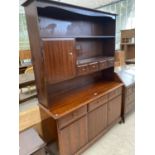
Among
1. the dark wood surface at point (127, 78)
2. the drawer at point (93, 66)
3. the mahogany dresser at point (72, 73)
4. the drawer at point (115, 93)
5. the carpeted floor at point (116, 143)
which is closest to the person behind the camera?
the mahogany dresser at point (72, 73)

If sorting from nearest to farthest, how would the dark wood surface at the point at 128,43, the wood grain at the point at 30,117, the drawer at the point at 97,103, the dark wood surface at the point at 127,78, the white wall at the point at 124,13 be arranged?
the wood grain at the point at 30,117, the drawer at the point at 97,103, the dark wood surface at the point at 127,78, the dark wood surface at the point at 128,43, the white wall at the point at 124,13

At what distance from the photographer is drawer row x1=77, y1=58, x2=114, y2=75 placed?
2013mm

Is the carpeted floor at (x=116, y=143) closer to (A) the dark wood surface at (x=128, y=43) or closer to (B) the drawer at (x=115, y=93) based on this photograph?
(B) the drawer at (x=115, y=93)

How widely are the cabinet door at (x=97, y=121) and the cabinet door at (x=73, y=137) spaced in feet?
0.35

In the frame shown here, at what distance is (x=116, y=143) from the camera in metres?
2.21

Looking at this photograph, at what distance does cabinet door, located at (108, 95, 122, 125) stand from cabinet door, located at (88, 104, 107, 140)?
148 millimetres

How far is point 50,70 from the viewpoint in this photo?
66.4 inches

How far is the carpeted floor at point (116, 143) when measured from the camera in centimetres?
205

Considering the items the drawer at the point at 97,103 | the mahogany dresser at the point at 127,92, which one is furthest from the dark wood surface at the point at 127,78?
the drawer at the point at 97,103

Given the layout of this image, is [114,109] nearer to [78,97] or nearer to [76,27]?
[78,97]

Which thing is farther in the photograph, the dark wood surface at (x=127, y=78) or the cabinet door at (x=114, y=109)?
the dark wood surface at (x=127, y=78)

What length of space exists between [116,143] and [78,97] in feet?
3.10

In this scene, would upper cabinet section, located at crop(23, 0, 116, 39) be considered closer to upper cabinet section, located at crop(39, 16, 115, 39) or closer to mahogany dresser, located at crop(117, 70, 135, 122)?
upper cabinet section, located at crop(39, 16, 115, 39)

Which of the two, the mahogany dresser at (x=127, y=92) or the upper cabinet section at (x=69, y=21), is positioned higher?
the upper cabinet section at (x=69, y=21)
